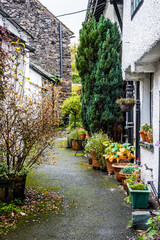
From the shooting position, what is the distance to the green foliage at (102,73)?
29.3 feet

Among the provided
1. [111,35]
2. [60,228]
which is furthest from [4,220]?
[111,35]

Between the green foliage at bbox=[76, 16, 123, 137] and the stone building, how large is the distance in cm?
860

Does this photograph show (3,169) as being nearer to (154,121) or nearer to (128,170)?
(128,170)

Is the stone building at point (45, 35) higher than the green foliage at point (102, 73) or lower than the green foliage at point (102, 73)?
higher

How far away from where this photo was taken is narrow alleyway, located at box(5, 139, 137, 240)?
3658 mm

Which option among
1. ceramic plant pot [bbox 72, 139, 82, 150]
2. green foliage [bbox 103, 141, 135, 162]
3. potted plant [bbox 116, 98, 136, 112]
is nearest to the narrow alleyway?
green foliage [bbox 103, 141, 135, 162]

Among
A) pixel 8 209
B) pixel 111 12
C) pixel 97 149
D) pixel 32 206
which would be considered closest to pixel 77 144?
pixel 97 149

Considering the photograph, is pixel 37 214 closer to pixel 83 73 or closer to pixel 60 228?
pixel 60 228

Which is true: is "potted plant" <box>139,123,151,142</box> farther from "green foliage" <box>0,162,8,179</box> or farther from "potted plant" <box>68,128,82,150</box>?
"potted plant" <box>68,128,82,150</box>

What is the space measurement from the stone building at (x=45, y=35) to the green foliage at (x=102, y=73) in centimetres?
860

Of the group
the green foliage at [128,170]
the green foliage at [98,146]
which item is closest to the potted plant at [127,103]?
the green foliage at [128,170]

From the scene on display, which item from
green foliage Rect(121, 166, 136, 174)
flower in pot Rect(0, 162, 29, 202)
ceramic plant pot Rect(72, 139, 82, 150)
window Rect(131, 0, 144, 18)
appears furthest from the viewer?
ceramic plant pot Rect(72, 139, 82, 150)

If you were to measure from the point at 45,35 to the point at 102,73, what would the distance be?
11.3 metres

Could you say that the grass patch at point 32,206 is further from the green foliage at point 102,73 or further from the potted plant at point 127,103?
the green foliage at point 102,73
